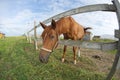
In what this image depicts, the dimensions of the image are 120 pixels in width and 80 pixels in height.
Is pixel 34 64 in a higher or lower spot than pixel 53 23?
lower

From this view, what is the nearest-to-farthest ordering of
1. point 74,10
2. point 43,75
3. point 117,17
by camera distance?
1. point 117,17
2. point 74,10
3. point 43,75

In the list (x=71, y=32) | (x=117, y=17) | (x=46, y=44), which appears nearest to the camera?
(x=117, y=17)

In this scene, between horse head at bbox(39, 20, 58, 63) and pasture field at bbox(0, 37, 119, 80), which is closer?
horse head at bbox(39, 20, 58, 63)

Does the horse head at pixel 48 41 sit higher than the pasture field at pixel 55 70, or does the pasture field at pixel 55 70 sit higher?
the horse head at pixel 48 41

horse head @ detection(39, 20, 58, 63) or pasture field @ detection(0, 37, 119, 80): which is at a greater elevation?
horse head @ detection(39, 20, 58, 63)

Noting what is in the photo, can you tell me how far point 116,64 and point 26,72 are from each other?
19.3ft

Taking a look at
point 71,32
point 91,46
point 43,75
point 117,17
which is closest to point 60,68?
point 43,75

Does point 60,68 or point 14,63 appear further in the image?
point 14,63

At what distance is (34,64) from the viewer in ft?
35.6

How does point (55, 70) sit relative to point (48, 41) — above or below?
below

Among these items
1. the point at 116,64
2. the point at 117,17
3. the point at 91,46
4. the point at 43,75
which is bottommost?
the point at 43,75

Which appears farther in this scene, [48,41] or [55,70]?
[55,70]

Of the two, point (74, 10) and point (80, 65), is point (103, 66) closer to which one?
point (80, 65)

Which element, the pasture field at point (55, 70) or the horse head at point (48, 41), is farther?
the pasture field at point (55, 70)
